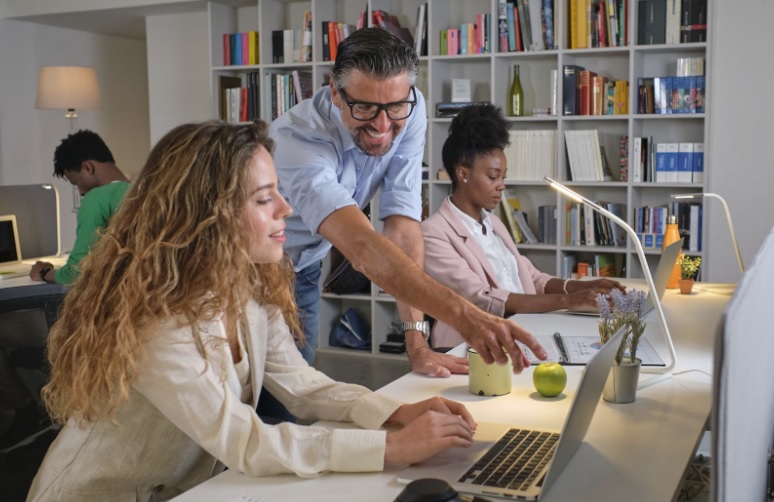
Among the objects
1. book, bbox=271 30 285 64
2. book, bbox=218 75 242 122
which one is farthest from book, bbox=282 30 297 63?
book, bbox=218 75 242 122

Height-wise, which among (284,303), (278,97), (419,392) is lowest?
(419,392)

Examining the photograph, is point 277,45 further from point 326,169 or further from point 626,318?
point 626,318

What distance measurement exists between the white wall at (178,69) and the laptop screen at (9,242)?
1.83 m

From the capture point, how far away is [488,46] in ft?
16.8

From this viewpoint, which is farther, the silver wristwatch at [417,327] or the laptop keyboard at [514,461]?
the silver wristwatch at [417,327]

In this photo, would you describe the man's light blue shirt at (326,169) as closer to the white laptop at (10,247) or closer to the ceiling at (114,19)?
the white laptop at (10,247)

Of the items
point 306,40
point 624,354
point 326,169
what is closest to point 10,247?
point 306,40

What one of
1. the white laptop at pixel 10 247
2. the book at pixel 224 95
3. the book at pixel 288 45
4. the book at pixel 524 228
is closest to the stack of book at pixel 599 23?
the book at pixel 524 228

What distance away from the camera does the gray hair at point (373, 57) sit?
7.11 ft

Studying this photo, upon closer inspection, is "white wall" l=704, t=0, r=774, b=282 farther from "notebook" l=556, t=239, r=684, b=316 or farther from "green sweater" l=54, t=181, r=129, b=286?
"green sweater" l=54, t=181, r=129, b=286

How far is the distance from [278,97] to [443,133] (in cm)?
112

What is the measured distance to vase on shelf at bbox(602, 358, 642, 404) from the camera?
5.82 feet

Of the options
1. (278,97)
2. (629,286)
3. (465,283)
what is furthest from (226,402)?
(278,97)

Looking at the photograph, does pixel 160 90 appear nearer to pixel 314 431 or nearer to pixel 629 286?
pixel 629 286
